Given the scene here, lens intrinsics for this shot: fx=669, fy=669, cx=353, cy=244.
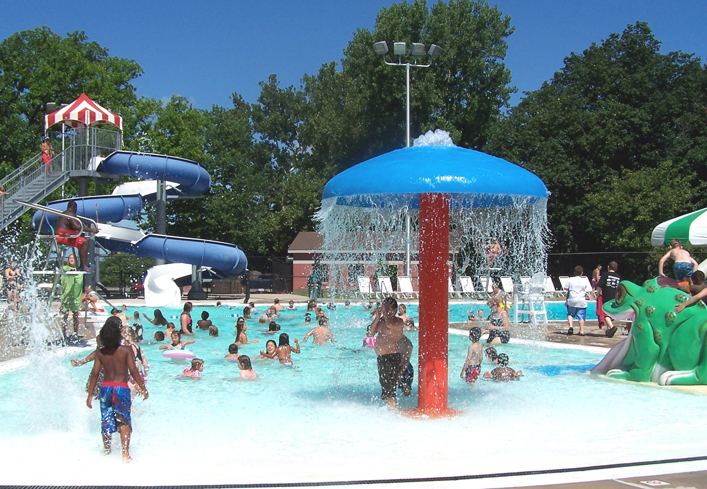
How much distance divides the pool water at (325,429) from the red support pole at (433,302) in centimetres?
32

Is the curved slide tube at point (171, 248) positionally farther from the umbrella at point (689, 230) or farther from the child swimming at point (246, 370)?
the umbrella at point (689, 230)

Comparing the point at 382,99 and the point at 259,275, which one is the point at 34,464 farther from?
the point at 382,99

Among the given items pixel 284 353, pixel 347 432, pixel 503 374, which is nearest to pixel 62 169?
pixel 284 353

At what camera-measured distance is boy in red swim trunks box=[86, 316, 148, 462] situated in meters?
5.38

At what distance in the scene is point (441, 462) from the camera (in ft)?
17.5

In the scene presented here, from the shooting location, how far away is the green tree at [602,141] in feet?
105

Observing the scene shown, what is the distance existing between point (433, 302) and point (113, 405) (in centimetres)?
320

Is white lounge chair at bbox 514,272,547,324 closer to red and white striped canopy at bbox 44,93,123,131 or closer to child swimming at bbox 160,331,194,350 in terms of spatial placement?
child swimming at bbox 160,331,194,350

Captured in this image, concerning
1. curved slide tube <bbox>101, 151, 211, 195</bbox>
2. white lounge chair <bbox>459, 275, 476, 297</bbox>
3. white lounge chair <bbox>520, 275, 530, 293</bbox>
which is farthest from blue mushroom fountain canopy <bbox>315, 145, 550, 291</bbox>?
curved slide tube <bbox>101, 151, 211, 195</bbox>

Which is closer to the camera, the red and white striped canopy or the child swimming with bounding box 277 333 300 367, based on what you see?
the child swimming with bounding box 277 333 300 367

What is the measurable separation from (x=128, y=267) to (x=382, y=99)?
1568 cm

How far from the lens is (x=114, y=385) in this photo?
539cm

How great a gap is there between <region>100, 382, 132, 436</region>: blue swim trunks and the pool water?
1.06 ft

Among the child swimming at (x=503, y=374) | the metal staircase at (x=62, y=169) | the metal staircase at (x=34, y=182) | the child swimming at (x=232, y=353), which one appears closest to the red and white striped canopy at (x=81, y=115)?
the metal staircase at (x=62, y=169)
